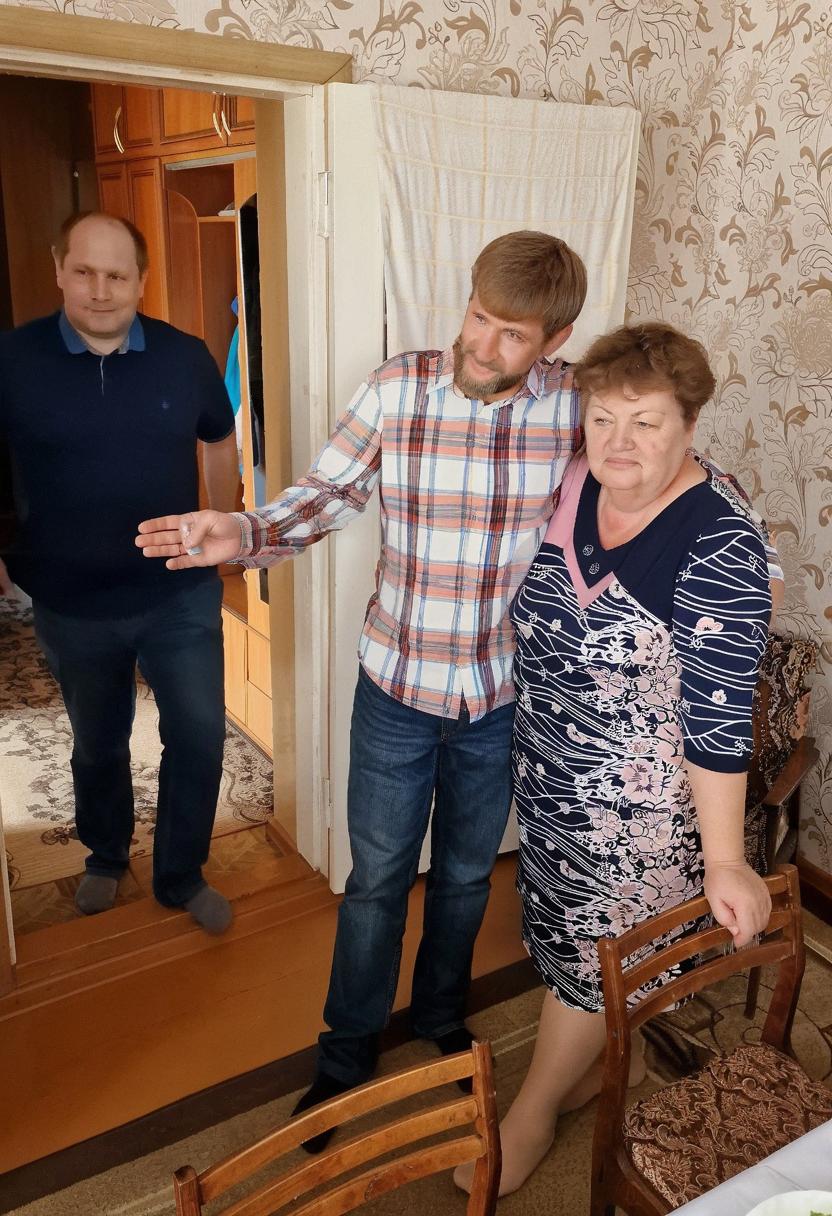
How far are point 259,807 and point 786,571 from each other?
5.41 ft

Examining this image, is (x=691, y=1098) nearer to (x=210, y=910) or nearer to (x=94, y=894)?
(x=210, y=910)

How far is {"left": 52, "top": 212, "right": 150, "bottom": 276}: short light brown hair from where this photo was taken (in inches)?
84.6

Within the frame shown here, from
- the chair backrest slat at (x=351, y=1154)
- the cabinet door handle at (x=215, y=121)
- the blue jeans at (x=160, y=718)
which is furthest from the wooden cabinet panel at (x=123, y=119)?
the chair backrest slat at (x=351, y=1154)

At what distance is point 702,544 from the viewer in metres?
1.42

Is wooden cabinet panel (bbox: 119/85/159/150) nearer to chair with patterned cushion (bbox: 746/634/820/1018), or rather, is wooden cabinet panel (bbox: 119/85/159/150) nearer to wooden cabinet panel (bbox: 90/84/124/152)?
wooden cabinet panel (bbox: 90/84/124/152)

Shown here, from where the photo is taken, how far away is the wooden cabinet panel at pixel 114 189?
7.46 ft

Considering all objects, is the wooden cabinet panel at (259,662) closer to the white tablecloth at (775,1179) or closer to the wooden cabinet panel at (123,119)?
the wooden cabinet panel at (123,119)

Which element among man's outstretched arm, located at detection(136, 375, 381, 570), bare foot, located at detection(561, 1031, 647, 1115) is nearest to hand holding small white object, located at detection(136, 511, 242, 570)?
man's outstretched arm, located at detection(136, 375, 381, 570)

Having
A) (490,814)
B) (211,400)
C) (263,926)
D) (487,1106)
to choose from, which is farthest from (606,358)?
(263,926)

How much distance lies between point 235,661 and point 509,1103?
1.54 metres

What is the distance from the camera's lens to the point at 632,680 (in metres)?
1.49

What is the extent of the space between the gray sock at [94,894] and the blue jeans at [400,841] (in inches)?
36.0

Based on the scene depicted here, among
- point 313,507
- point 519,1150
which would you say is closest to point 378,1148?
point 519,1150

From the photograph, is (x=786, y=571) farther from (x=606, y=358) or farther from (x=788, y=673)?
(x=606, y=358)
